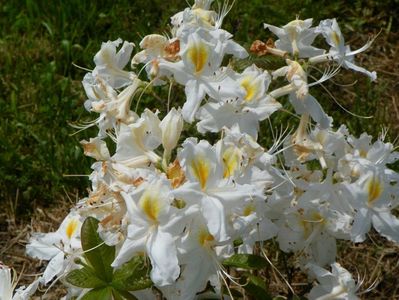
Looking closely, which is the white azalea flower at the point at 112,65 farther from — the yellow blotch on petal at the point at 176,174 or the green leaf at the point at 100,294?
the green leaf at the point at 100,294

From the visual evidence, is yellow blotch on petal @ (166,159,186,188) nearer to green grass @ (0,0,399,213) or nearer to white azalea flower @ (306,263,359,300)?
white azalea flower @ (306,263,359,300)

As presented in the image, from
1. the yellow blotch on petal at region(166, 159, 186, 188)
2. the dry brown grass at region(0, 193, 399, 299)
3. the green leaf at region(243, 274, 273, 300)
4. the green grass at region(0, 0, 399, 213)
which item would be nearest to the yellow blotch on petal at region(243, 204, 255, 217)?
the yellow blotch on petal at region(166, 159, 186, 188)

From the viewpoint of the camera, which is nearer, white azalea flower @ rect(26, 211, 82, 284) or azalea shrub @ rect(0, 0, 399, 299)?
Answer: azalea shrub @ rect(0, 0, 399, 299)

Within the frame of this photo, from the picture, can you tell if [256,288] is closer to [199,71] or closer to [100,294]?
[100,294]

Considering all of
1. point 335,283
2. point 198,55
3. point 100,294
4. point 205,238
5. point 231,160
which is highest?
point 198,55

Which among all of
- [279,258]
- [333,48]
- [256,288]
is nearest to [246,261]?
[256,288]

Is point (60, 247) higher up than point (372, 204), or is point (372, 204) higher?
point (372, 204)
